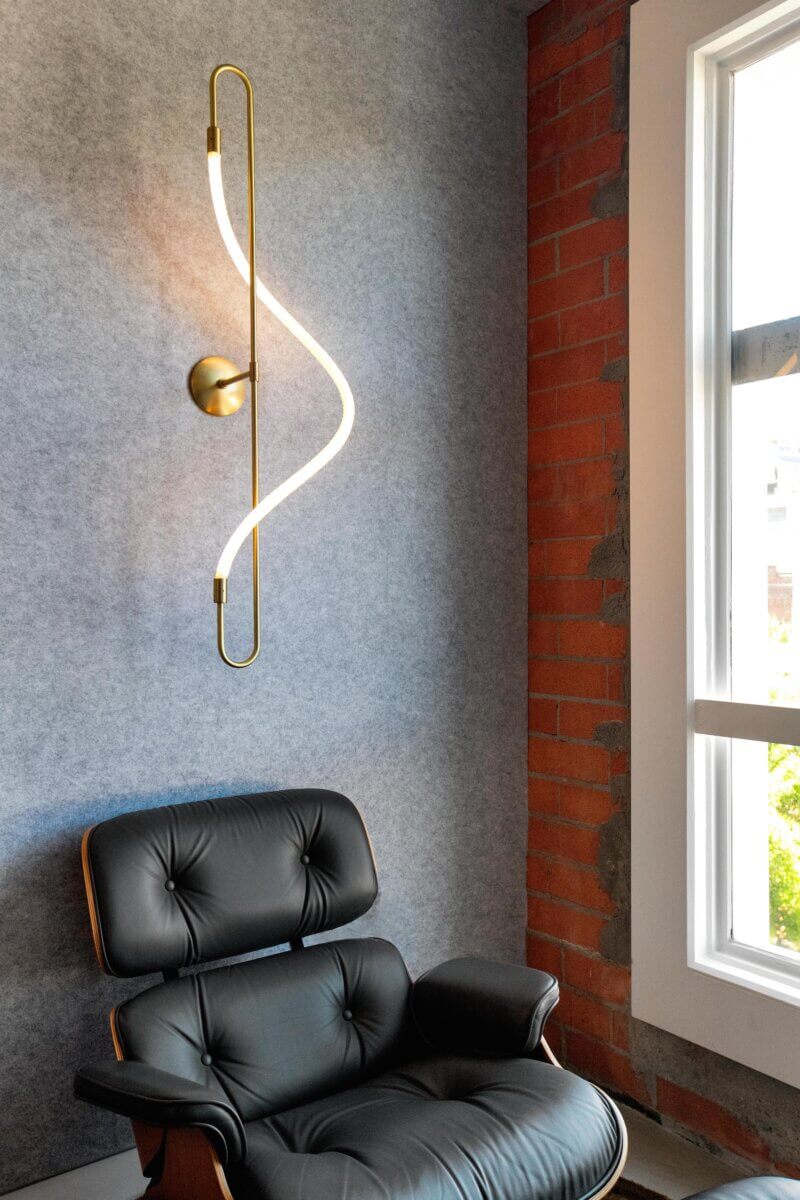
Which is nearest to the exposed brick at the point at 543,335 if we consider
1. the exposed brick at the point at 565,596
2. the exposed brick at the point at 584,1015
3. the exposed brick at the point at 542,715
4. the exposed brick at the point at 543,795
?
the exposed brick at the point at 565,596

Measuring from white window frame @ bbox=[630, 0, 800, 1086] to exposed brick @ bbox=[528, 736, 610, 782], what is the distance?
6.5 inches

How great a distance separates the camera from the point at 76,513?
193cm

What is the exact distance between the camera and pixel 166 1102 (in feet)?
4.50

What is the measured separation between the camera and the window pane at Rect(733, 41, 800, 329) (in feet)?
6.84

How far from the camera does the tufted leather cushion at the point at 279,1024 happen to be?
5.59 feet

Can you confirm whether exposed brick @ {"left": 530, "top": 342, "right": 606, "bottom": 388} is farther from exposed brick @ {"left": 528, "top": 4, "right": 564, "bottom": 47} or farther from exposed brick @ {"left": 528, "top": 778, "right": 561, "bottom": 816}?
exposed brick @ {"left": 528, "top": 778, "right": 561, "bottom": 816}

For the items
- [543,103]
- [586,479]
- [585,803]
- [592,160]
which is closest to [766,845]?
[585,803]

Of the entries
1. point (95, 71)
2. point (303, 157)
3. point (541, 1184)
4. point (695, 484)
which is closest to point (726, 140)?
point (695, 484)

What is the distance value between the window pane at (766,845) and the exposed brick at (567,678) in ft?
1.27

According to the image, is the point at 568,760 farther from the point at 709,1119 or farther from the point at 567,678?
the point at 709,1119

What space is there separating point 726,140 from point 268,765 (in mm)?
1756

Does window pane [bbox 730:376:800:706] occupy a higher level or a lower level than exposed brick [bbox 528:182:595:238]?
lower

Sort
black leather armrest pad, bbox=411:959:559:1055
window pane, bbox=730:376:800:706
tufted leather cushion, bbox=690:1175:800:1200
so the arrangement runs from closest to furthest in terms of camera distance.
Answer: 1. tufted leather cushion, bbox=690:1175:800:1200
2. black leather armrest pad, bbox=411:959:559:1055
3. window pane, bbox=730:376:800:706

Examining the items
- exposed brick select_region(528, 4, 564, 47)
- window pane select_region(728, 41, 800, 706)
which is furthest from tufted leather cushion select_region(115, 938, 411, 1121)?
exposed brick select_region(528, 4, 564, 47)
